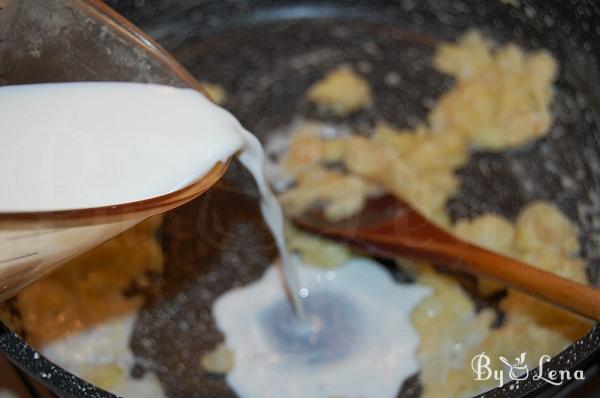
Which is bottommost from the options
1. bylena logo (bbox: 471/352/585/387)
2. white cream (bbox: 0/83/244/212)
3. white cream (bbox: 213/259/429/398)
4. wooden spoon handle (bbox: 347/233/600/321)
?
white cream (bbox: 213/259/429/398)

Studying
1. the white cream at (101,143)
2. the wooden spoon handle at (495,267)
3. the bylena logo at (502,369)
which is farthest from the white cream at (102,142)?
the bylena logo at (502,369)

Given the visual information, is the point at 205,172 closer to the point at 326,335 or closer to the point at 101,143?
the point at 101,143

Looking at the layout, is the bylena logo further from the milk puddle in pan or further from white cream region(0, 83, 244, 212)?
white cream region(0, 83, 244, 212)

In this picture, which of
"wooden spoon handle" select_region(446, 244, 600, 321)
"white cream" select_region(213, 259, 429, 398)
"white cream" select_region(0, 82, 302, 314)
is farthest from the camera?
"white cream" select_region(213, 259, 429, 398)

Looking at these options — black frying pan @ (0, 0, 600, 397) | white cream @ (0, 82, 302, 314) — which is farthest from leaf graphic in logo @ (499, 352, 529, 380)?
white cream @ (0, 82, 302, 314)

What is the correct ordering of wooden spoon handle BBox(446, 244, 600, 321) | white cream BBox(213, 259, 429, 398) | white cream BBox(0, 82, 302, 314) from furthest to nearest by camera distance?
white cream BBox(213, 259, 429, 398)
wooden spoon handle BBox(446, 244, 600, 321)
white cream BBox(0, 82, 302, 314)

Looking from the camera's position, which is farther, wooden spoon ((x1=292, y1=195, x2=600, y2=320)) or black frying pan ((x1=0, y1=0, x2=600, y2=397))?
black frying pan ((x1=0, y1=0, x2=600, y2=397))
